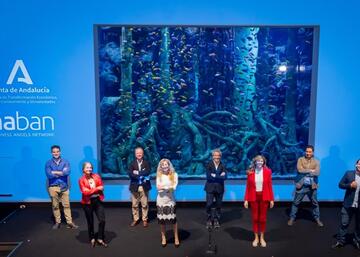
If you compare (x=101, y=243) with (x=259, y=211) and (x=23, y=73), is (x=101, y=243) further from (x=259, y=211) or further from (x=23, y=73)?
(x=23, y=73)

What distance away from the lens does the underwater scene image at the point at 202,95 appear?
799 centimetres

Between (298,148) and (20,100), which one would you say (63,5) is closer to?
(20,100)

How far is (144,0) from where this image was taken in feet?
25.7

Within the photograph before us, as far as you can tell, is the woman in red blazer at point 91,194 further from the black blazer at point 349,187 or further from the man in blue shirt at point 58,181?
the black blazer at point 349,187

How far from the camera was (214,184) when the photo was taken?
726 centimetres

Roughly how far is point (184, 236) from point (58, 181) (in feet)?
7.97

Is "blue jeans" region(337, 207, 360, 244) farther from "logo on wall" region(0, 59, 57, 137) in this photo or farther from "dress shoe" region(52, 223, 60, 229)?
"logo on wall" region(0, 59, 57, 137)

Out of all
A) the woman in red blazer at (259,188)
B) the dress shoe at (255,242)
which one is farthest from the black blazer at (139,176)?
the dress shoe at (255,242)

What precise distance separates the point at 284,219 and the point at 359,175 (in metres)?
1.93

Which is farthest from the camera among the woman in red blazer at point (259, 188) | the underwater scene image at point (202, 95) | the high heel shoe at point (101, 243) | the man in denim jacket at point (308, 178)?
the underwater scene image at point (202, 95)

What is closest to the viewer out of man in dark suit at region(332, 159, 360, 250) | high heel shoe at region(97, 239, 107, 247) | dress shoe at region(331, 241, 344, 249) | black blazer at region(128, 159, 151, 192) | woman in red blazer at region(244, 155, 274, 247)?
man in dark suit at region(332, 159, 360, 250)

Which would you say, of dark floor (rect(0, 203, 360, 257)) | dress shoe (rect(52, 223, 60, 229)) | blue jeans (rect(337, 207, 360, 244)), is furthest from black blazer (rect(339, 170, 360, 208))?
dress shoe (rect(52, 223, 60, 229))

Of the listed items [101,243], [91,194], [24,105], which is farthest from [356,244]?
[24,105]

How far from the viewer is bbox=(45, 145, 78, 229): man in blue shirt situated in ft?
23.7
